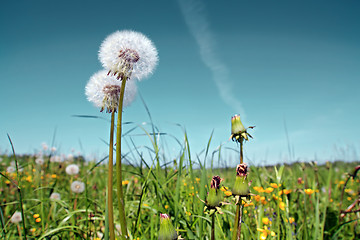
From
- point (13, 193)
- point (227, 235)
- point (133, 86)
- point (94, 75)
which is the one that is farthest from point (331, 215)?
point (13, 193)

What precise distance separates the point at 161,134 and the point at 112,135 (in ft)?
4.84

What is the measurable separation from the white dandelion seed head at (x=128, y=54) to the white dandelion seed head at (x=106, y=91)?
0.42 ft

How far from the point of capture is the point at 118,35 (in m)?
1.57

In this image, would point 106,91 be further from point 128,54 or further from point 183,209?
point 183,209

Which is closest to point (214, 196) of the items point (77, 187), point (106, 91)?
point (106, 91)

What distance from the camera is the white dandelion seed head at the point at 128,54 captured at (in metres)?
1.44

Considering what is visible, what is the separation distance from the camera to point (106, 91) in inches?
62.8

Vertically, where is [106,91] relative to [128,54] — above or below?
below

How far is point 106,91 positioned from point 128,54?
0.87 ft

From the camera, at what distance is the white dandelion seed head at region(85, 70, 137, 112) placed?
157 cm

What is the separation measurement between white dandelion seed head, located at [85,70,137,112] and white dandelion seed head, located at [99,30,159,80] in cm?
13

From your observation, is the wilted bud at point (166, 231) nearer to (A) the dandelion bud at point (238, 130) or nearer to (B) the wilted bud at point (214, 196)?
(B) the wilted bud at point (214, 196)

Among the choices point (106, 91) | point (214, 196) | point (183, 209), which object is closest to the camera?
point (214, 196)

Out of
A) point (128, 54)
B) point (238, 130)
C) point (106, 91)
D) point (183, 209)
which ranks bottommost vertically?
point (183, 209)
